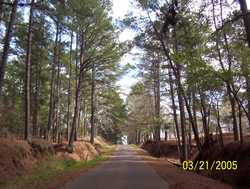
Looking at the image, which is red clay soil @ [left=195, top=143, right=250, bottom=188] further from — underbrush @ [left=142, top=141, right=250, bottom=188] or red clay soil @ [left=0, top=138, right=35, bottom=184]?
red clay soil @ [left=0, top=138, right=35, bottom=184]

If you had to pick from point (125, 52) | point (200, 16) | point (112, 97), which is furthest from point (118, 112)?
point (200, 16)

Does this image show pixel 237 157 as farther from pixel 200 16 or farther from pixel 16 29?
pixel 16 29

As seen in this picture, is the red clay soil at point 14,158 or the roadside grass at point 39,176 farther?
the red clay soil at point 14,158

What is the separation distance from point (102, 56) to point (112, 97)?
1111 cm

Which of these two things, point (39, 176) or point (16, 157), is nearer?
point (39, 176)
